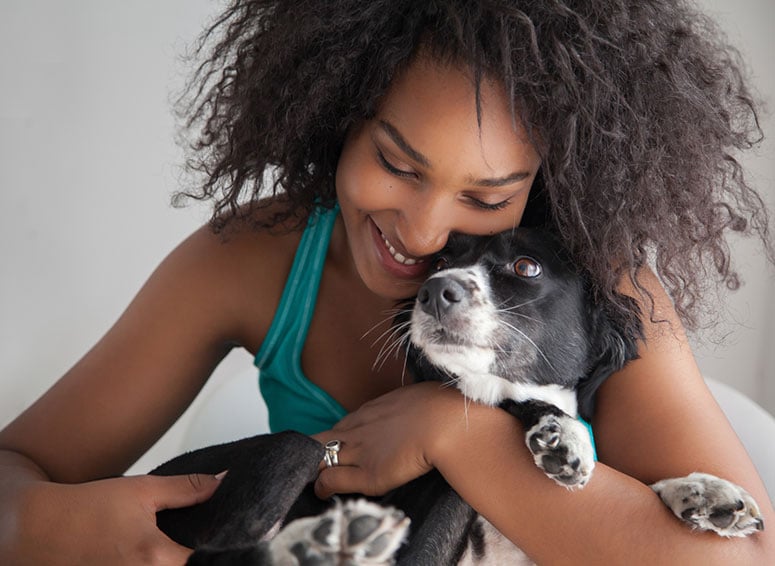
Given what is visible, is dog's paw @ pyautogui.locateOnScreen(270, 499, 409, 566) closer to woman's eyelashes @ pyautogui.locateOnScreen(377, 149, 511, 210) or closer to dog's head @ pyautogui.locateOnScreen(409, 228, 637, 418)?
dog's head @ pyautogui.locateOnScreen(409, 228, 637, 418)

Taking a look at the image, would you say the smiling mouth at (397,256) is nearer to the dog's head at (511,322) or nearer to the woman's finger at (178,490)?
the dog's head at (511,322)

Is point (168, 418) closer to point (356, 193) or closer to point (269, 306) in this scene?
point (269, 306)

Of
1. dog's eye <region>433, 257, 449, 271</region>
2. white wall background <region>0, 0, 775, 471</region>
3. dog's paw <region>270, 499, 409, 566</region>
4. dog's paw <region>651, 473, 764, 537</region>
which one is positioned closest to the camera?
dog's paw <region>270, 499, 409, 566</region>

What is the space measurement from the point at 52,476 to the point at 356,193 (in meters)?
0.72

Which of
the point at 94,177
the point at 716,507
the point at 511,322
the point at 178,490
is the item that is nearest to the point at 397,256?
the point at 511,322

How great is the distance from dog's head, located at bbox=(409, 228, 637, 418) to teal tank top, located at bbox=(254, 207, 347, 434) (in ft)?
0.87

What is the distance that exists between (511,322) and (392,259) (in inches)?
8.3

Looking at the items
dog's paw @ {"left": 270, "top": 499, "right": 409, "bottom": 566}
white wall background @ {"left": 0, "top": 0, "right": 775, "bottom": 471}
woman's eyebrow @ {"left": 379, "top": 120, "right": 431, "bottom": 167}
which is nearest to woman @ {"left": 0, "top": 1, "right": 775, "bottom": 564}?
woman's eyebrow @ {"left": 379, "top": 120, "right": 431, "bottom": 167}

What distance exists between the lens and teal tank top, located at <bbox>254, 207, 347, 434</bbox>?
167cm

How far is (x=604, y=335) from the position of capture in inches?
57.0

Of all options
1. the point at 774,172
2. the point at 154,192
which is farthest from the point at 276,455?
the point at 774,172

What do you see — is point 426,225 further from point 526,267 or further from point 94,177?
point 94,177

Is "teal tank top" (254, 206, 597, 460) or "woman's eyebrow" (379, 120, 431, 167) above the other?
"woman's eyebrow" (379, 120, 431, 167)

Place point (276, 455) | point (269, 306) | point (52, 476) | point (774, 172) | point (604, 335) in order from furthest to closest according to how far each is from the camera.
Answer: point (774, 172)
point (269, 306)
point (52, 476)
point (604, 335)
point (276, 455)
